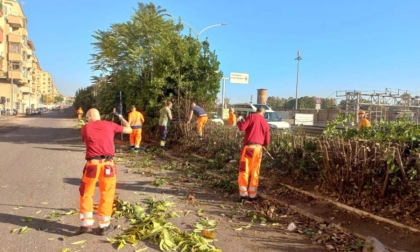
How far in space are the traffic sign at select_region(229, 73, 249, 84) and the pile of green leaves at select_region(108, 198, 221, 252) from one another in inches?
791

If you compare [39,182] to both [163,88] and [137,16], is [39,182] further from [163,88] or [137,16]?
[137,16]

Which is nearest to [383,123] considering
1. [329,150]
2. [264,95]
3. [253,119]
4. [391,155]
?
[329,150]

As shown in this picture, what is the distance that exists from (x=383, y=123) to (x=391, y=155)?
203 cm

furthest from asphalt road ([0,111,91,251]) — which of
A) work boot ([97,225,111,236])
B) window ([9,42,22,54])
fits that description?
window ([9,42,22,54])

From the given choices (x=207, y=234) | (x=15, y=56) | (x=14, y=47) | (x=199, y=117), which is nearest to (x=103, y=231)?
(x=207, y=234)

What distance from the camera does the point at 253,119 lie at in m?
6.88

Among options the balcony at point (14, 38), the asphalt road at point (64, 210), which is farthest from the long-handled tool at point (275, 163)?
the balcony at point (14, 38)

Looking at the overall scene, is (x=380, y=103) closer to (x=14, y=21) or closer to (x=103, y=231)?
(x=103, y=231)

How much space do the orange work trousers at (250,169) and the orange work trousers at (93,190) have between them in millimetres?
2665

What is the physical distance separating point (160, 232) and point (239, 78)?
2151cm

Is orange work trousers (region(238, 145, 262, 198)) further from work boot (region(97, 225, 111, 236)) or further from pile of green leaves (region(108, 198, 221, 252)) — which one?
work boot (region(97, 225, 111, 236))

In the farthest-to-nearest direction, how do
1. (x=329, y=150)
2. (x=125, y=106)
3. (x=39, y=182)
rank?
1. (x=125, y=106)
2. (x=39, y=182)
3. (x=329, y=150)

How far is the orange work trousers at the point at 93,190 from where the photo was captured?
484 centimetres

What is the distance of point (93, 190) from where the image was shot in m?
4.90
